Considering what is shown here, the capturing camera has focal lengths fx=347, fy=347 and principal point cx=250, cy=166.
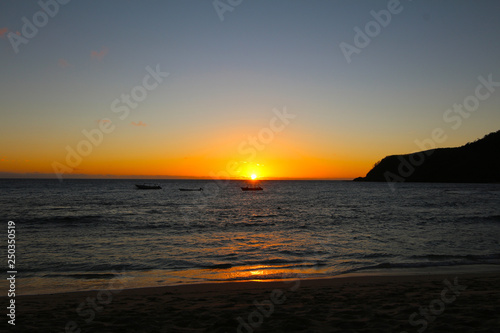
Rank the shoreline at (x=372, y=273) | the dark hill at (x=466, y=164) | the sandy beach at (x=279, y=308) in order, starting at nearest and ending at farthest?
the sandy beach at (x=279, y=308)
the shoreline at (x=372, y=273)
the dark hill at (x=466, y=164)

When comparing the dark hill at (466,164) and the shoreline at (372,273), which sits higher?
the dark hill at (466,164)

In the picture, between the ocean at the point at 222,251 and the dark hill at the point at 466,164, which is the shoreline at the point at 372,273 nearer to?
the ocean at the point at 222,251

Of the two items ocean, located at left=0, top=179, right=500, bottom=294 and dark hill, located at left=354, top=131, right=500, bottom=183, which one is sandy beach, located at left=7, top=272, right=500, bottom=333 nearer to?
ocean, located at left=0, top=179, right=500, bottom=294

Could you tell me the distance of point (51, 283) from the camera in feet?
42.8

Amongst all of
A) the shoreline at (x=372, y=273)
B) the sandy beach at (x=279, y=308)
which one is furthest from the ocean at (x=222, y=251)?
the sandy beach at (x=279, y=308)

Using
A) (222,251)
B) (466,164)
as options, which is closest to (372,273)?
(222,251)

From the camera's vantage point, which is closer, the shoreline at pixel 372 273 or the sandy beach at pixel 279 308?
the sandy beach at pixel 279 308

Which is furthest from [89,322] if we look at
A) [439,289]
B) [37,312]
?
[439,289]

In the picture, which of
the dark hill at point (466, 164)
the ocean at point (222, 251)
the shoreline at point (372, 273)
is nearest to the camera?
the shoreline at point (372, 273)

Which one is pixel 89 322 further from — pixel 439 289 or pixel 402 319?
pixel 439 289

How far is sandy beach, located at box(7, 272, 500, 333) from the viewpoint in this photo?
714 centimetres

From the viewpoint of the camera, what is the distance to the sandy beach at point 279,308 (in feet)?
23.4

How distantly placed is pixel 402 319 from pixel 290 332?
257cm

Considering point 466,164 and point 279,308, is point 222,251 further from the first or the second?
point 466,164
